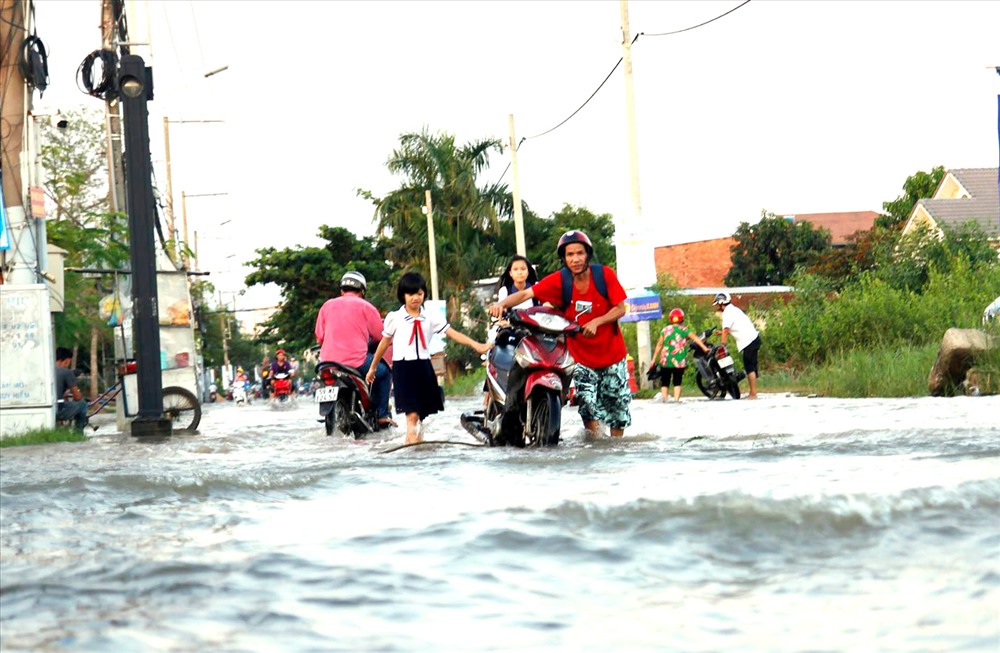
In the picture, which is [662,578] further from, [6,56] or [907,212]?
[907,212]

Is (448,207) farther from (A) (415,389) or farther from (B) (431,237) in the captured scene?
(A) (415,389)

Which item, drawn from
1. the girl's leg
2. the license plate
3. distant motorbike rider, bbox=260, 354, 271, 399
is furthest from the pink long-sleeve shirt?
distant motorbike rider, bbox=260, 354, 271, 399

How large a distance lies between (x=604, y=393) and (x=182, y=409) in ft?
27.1

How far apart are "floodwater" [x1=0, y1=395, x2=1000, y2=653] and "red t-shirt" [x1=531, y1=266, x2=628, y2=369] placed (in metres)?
1.91

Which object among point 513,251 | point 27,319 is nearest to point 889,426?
point 27,319

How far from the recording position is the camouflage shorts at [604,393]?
9.17 meters

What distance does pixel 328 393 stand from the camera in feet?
39.1

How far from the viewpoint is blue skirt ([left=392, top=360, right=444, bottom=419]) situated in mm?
9984

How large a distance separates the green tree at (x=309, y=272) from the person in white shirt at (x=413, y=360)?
45196 millimetres

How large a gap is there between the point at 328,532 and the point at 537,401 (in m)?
4.30

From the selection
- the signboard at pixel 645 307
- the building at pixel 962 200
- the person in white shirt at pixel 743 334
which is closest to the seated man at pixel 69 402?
the person in white shirt at pixel 743 334

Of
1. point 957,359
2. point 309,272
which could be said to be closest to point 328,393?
point 957,359

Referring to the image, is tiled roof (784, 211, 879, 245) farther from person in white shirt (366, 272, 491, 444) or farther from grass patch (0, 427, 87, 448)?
person in white shirt (366, 272, 491, 444)

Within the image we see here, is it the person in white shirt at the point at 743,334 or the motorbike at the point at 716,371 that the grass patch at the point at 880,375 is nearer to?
the person in white shirt at the point at 743,334
